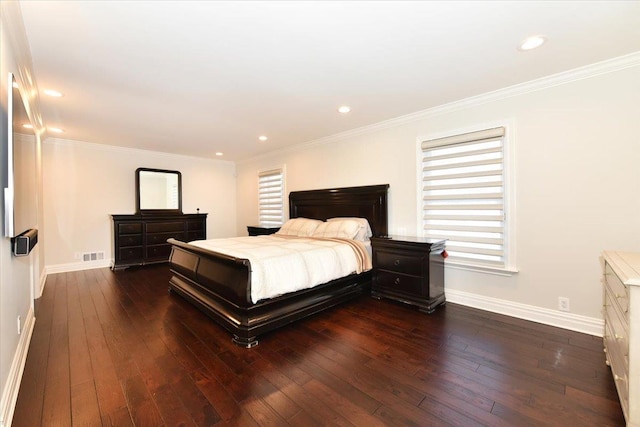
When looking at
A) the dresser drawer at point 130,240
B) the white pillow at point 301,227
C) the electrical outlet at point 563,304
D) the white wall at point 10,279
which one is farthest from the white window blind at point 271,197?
the electrical outlet at point 563,304

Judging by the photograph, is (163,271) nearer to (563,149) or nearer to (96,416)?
(96,416)

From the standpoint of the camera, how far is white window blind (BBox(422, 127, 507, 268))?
3.02 meters

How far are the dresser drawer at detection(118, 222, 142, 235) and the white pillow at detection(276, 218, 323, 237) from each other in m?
2.93

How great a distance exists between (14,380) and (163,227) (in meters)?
4.26

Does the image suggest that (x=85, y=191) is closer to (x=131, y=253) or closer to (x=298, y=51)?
(x=131, y=253)

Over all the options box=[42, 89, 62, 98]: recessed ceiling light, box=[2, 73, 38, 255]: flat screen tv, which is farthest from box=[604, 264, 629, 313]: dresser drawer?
box=[42, 89, 62, 98]: recessed ceiling light

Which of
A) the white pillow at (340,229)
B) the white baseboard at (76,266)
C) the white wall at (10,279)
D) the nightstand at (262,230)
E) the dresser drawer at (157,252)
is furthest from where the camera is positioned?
the nightstand at (262,230)

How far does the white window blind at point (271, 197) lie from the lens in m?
5.86

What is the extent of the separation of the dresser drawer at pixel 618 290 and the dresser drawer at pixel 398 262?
59.0 inches

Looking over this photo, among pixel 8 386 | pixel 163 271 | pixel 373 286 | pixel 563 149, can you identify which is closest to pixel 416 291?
pixel 373 286

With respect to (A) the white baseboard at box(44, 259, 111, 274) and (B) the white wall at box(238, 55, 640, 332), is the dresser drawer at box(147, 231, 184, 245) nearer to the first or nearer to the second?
(A) the white baseboard at box(44, 259, 111, 274)

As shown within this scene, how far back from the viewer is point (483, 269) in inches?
124

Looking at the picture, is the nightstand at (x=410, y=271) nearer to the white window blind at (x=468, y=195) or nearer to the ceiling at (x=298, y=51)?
the white window blind at (x=468, y=195)

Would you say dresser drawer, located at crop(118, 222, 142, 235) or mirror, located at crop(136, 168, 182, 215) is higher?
mirror, located at crop(136, 168, 182, 215)
